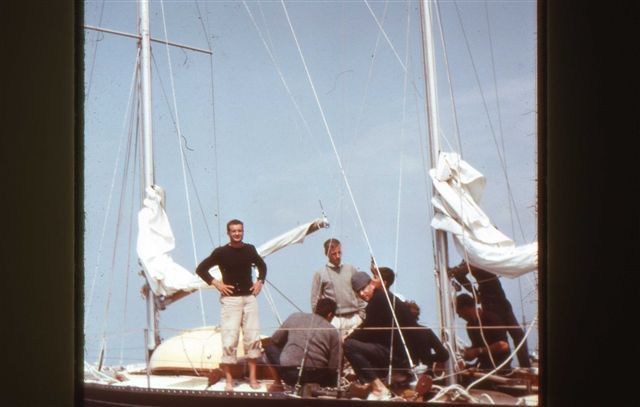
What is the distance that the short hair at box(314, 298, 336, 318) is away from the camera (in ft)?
9.21

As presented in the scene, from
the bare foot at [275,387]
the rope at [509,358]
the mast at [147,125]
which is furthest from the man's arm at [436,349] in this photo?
the mast at [147,125]

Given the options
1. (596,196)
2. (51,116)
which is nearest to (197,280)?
(51,116)

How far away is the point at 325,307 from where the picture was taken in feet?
9.25

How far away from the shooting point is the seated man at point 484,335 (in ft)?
8.85

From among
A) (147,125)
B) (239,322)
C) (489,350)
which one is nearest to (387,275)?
(489,350)

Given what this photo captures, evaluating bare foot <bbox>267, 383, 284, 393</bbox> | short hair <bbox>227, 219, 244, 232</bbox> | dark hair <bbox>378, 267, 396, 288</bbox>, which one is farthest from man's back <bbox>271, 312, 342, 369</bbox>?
short hair <bbox>227, 219, 244, 232</bbox>

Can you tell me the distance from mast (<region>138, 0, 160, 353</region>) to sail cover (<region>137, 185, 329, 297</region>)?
66 mm

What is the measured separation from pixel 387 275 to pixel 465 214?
13.4 inches

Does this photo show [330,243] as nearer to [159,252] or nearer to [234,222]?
[234,222]

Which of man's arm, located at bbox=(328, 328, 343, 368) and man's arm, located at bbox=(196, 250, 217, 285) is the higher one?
man's arm, located at bbox=(196, 250, 217, 285)

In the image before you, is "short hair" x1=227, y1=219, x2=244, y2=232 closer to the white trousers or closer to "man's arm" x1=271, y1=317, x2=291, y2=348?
the white trousers

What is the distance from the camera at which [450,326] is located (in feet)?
9.32

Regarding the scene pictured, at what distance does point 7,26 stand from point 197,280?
106 cm

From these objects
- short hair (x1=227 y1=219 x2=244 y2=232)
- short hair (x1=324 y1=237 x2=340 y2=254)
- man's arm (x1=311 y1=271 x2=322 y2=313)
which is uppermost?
short hair (x1=227 y1=219 x2=244 y2=232)
